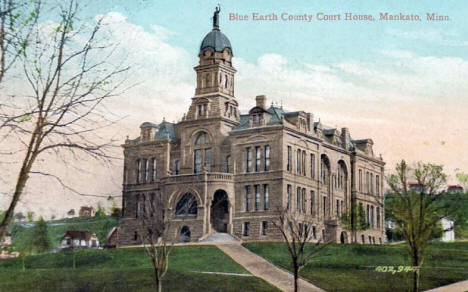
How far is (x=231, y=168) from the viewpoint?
69750 millimetres

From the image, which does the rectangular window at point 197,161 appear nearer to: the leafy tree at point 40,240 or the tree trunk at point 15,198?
the leafy tree at point 40,240

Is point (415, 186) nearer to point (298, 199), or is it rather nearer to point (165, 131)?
point (298, 199)

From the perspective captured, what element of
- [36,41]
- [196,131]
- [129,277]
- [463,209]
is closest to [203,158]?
[196,131]

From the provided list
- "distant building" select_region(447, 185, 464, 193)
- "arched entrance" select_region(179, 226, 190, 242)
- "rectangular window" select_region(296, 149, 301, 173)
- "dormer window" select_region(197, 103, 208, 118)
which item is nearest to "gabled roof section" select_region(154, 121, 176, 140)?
"dormer window" select_region(197, 103, 208, 118)

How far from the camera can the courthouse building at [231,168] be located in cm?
A: 6675

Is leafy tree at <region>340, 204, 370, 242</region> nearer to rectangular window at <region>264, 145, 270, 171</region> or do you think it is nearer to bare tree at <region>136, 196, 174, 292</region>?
rectangular window at <region>264, 145, 270, 171</region>

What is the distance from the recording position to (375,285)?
45344mm

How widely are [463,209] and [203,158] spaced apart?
3518 centimetres

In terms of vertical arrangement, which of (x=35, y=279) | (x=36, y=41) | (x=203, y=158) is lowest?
(x=35, y=279)

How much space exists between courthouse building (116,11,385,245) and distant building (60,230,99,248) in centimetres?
1847

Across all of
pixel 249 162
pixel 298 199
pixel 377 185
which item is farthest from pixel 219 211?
pixel 377 185

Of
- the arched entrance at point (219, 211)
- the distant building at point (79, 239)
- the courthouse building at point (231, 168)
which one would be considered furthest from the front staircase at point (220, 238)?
the distant building at point (79, 239)

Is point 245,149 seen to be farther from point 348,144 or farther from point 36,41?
point 36,41

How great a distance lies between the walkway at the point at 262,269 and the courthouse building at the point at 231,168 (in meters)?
6.03
